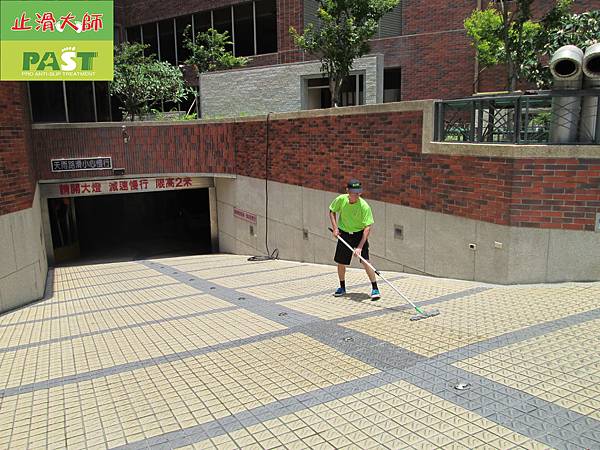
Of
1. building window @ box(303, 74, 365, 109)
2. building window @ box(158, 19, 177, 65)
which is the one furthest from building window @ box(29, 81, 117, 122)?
building window @ box(303, 74, 365, 109)

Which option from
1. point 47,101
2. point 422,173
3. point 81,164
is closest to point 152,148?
point 81,164

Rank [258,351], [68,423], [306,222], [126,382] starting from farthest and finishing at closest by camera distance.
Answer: [306,222] < [258,351] < [126,382] < [68,423]

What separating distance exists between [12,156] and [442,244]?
24.5ft

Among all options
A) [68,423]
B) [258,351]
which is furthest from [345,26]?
[68,423]

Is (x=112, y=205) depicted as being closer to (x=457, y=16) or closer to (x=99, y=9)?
→ (x=99, y=9)

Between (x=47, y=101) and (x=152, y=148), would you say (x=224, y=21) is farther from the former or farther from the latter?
(x=152, y=148)

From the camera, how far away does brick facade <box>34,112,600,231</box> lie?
22.2ft

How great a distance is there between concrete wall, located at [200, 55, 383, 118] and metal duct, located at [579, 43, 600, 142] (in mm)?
10221

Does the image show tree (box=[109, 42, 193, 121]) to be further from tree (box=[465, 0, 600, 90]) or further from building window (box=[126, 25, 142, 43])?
tree (box=[465, 0, 600, 90])

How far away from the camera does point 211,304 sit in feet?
25.6

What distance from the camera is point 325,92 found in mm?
18516

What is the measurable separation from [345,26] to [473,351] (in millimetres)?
11579

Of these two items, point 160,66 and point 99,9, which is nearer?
point 99,9

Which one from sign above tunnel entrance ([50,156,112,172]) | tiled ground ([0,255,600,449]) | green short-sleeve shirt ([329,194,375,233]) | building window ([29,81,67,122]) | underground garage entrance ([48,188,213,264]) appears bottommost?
underground garage entrance ([48,188,213,264])
